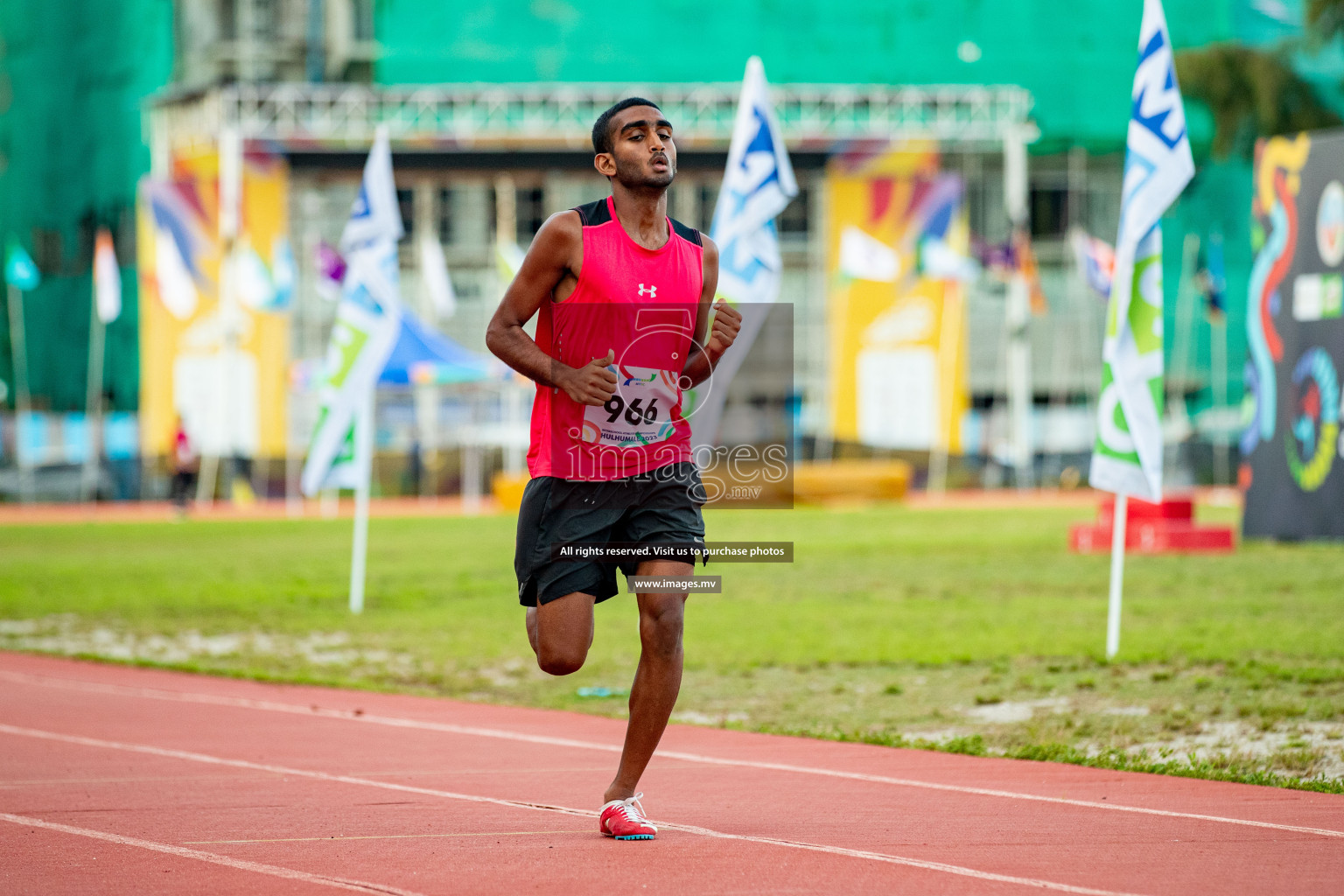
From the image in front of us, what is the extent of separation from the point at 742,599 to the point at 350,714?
8157 millimetres

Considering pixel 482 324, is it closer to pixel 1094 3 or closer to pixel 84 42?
pixel 84 42

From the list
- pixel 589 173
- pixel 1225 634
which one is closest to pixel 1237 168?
pixel 589 173

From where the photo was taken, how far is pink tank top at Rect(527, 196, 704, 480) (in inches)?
235

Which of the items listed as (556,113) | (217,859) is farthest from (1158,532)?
(556,113)

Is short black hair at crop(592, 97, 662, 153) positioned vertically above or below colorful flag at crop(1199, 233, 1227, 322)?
below

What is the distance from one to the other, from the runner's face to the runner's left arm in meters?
0.35

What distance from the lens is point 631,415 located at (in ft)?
19.7

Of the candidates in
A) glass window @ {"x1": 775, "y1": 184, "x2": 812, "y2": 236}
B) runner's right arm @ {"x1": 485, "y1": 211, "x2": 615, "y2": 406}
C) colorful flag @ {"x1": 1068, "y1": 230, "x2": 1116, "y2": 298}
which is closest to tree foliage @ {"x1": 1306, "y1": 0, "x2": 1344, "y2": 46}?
colorful flag @ {"x1": 1068, "y1": 230, "x2": 1116, "y2": 298}

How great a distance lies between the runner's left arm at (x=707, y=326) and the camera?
6.12 m

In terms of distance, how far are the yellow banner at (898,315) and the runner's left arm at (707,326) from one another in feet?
128

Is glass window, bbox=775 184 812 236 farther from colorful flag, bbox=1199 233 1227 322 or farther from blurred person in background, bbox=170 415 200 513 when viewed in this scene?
blurred person in background, bbox=170 415 200 513

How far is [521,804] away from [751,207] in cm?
1040

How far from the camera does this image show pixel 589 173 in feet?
165

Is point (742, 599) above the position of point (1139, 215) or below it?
below
